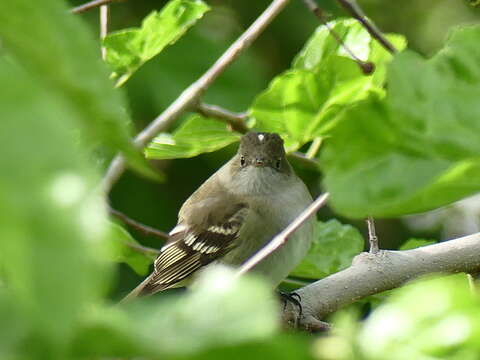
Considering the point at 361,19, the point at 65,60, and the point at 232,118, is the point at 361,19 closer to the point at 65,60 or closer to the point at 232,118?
the point at 232,118

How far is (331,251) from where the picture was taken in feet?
8.05

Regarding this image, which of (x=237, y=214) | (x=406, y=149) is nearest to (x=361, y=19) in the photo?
(x=406, y=149)

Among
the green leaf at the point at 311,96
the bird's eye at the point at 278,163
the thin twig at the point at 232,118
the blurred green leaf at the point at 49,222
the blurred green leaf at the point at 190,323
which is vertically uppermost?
the blurred green leaf at the point at 49,222

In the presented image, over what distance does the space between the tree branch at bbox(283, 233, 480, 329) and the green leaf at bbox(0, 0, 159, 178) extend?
4.40ft

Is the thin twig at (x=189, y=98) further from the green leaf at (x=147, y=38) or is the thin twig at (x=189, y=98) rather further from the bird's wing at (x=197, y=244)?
the bird's wing at (x=197, y=244)

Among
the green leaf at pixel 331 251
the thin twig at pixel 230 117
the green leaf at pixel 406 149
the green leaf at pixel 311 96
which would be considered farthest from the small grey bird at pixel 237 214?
the green leaf at pixel 406 149

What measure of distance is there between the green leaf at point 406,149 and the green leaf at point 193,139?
107 centimetres

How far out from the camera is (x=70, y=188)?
48cm

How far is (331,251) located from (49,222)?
6.63 feet

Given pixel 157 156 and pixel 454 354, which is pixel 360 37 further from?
pixel 454 354

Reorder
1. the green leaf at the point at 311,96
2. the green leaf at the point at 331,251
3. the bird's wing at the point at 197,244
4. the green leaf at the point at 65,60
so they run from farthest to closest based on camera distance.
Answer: the bird's wing at the point at 197,244 → the green leaf at the point at 331,251 → the green leaf at the point at 311,96 → the green leaf at the point at 65,60

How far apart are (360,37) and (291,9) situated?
2.57 m

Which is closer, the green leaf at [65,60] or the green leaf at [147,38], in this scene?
the green leaf at [65,60]

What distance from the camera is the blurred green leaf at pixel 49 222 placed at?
0.47 meters
